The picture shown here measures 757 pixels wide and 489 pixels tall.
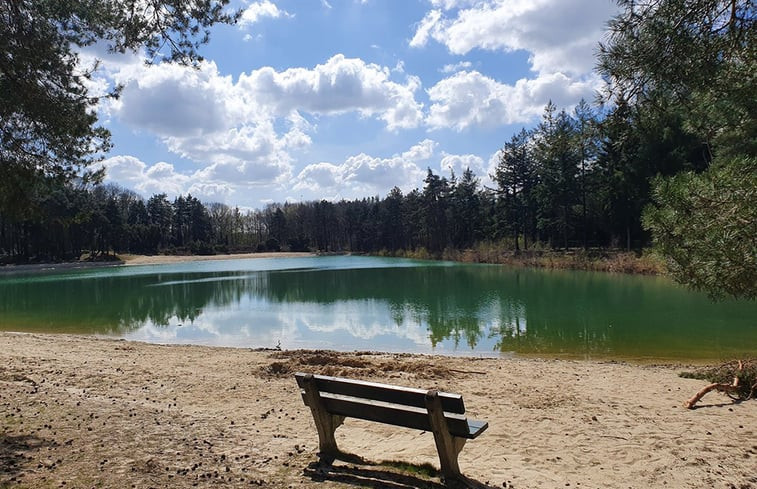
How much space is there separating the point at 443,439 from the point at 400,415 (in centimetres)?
36

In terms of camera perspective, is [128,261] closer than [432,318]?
No

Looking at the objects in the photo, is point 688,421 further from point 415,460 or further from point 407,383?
point 407,383

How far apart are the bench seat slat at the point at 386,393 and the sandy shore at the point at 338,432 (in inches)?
24.6

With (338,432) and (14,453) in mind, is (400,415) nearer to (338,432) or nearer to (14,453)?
(338,432)

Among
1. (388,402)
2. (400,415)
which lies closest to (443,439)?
(400,415)

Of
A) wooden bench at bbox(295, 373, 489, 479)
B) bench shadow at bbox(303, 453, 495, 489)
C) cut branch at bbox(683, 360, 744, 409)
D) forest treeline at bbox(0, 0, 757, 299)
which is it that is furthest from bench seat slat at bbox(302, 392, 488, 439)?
cut branch at bbox(683, 360, 744, 409)

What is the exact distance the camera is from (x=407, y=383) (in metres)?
8.02

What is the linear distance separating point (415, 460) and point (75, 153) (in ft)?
19.6

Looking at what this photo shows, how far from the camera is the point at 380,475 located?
3.91 metres

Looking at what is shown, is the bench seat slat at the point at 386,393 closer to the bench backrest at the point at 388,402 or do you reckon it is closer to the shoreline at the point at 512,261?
the bench backrest at the point at 388,402

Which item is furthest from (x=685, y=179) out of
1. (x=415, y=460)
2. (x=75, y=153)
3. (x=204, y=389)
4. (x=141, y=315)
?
(x=141, y=315)

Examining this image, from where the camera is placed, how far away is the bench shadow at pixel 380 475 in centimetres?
373

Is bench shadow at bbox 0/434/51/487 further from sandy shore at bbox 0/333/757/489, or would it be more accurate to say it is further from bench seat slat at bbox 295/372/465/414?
bench seat slat at bbox 295/372/465/414

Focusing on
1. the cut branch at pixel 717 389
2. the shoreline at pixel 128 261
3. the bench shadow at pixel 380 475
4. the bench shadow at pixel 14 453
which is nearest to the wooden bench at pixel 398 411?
the bench shadow at pixel 380 475
